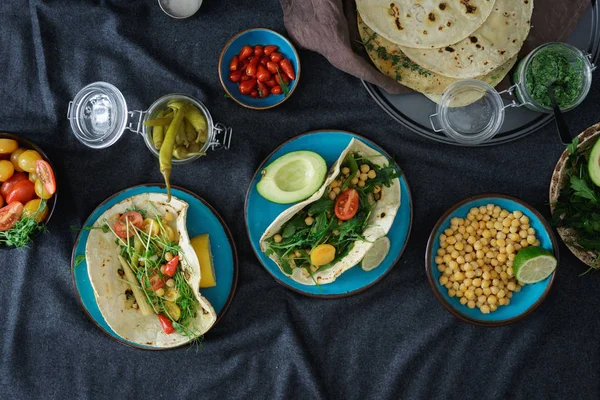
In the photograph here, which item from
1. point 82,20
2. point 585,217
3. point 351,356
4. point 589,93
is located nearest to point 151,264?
point 351,356

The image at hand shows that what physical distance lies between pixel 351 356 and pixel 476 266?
2.02 feet

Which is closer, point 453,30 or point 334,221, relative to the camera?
point 453,30

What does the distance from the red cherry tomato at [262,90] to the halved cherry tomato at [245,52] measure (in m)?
0.12

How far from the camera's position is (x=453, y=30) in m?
2.06

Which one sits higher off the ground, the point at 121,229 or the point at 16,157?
the point at 16,157

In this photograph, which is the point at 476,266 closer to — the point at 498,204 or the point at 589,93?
the point at 498,204

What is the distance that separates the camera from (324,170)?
2102 mm

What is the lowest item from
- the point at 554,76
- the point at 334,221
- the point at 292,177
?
the point at 334,221

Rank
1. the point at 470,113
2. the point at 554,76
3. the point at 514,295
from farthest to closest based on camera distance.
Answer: the point at 514,295, the point at 470,113, the point at 554,76

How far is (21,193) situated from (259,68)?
40.7 inches

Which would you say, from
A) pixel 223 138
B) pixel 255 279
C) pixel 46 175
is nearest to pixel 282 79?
pixel 223 138

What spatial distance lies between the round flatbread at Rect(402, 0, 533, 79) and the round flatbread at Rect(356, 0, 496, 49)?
0.04 meters

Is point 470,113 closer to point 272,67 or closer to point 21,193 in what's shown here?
point 272,67

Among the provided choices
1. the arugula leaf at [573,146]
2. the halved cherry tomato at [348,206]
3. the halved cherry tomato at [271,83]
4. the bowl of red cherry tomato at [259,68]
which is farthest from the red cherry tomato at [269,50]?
the arugula leaf at [573,146]
